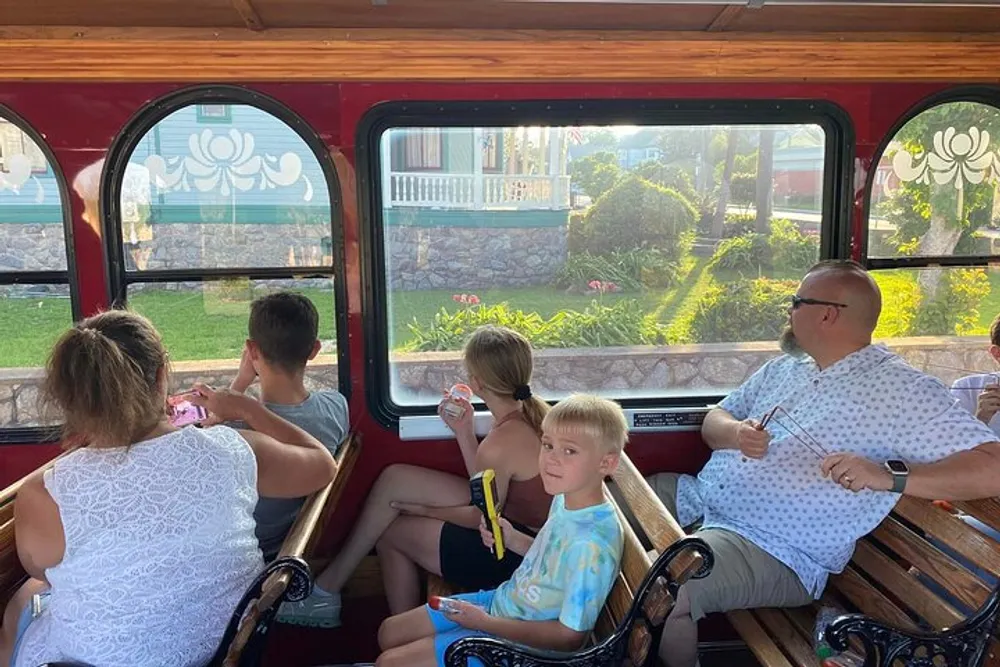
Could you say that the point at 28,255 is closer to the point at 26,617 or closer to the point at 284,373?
the point at 284,373

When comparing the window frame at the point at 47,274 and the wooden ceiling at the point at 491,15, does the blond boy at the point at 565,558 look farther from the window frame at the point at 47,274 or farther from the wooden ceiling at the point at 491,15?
the window frame at the point at 47,274

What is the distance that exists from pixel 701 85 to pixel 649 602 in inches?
84.5

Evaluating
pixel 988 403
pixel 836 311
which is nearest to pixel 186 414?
pixel 836 311

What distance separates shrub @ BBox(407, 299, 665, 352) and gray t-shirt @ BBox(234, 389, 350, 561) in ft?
1.89

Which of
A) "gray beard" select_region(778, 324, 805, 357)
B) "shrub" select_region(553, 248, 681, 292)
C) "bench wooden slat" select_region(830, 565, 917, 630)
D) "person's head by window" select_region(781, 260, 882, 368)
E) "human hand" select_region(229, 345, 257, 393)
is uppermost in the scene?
"shrub" select_region(553, 248, 681, 292)

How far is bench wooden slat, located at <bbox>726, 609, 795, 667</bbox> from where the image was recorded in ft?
7.34

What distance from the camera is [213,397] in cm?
229

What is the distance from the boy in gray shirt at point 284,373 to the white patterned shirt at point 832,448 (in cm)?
143

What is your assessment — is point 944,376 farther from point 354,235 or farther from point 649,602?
point 354,235

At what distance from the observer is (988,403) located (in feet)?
9.53

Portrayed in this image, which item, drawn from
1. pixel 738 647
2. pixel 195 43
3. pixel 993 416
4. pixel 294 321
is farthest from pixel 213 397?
pixel 993 416

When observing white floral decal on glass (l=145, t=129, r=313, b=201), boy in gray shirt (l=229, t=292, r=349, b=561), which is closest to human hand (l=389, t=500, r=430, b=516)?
boy in gray shirt (l=229, t=292, r=349, b=561)

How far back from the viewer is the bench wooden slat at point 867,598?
7.47 feet

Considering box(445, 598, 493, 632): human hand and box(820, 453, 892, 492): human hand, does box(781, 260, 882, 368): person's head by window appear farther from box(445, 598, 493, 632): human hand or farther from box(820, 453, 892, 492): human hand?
box(445, 598, 493, 632): human hand
